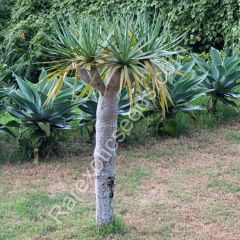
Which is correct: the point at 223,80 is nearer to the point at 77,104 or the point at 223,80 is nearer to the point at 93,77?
the point at 77,104

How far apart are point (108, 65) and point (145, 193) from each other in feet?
5.64

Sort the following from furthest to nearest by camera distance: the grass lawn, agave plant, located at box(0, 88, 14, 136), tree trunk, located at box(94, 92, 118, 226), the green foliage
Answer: agave plant, located at box(0, 88, 14, 136) < the grass lawn < tree trunk, located at box(94, 92, 118, 226) < the green foliage

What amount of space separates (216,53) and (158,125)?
4.52 ft

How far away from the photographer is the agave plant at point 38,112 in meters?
5.60

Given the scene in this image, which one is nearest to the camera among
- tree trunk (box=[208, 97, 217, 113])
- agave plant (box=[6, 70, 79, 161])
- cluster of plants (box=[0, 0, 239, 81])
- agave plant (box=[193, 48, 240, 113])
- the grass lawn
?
the grass lawn

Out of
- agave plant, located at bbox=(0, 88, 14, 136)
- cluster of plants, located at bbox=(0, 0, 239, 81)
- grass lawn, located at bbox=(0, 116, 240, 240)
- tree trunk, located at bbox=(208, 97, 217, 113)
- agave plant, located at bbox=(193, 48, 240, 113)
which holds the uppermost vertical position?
cluster of plants, located at bbox=(0, 0, 239, 81)

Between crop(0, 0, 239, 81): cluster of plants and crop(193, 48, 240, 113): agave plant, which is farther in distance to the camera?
crop(0, 0, 239, 81): cluster of plants

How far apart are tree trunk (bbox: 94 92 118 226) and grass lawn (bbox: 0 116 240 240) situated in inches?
10.0

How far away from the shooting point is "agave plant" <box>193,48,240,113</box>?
6.71 meters

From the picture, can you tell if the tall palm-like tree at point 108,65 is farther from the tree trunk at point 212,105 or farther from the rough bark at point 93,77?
the tree trunk at point 212,105

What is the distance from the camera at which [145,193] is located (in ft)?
16.1

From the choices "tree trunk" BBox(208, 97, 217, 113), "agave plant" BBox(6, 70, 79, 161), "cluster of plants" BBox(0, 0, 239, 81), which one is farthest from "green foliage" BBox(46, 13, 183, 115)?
"cluster of plants" BBox(0, 0, 239, 81)

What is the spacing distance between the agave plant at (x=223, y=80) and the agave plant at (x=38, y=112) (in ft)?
6.30

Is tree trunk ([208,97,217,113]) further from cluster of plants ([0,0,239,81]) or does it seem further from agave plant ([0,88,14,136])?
cluster of plants ([0,0,239,81])
